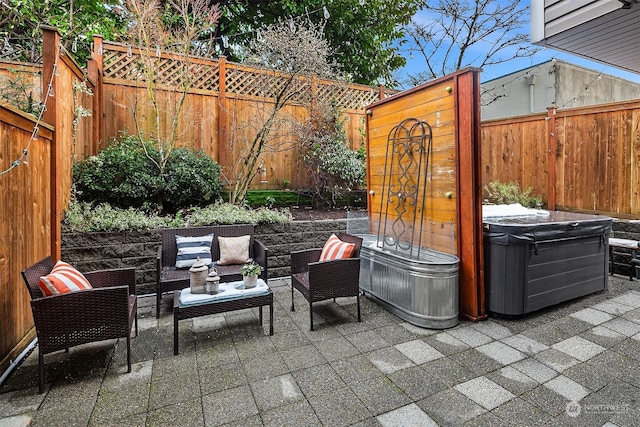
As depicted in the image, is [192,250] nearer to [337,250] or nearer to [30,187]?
[30,187]

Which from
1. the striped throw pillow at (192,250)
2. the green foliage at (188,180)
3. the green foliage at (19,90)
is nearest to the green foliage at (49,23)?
the green foliage at (19,90)

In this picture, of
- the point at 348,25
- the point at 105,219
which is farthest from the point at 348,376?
the point at 348,25

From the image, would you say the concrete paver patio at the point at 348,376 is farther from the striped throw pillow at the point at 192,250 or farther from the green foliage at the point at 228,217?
the green foliage at the point at 228,217

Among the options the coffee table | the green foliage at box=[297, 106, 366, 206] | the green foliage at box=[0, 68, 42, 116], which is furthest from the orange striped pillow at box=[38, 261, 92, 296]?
the green foliage at box=[297, 106, 366, 206]

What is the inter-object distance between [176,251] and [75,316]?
158cm

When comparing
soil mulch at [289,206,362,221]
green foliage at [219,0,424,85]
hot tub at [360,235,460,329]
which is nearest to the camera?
hot tub at [360,235,460,329]

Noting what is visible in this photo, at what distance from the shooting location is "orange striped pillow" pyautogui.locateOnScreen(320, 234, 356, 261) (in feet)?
10.7

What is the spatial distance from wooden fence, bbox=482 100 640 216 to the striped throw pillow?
530 centimetres

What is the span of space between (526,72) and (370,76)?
12.7ft

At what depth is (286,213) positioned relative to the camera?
489cm

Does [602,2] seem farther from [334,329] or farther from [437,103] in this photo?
[334,329]

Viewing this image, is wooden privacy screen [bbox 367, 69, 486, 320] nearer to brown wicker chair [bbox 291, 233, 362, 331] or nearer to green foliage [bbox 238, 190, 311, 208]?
brown wicker chair [bbox 291, 233, 362, 331]

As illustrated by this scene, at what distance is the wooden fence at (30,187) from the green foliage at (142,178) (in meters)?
0.37

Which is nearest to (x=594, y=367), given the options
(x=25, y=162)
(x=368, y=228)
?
(x=368, y=228)
